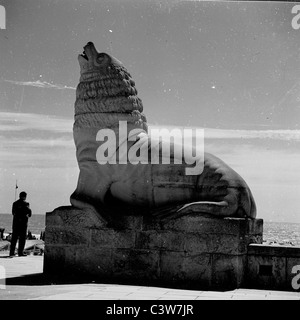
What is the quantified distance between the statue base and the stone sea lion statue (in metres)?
0.17

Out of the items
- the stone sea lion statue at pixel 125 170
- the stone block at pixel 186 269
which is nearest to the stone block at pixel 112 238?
the stone sea lion statue at pixel 125 170

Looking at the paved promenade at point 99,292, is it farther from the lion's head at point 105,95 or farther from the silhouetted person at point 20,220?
the silhouetted person at point 20,220

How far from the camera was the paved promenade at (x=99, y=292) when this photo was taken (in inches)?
245

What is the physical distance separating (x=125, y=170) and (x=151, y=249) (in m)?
→ 1.08

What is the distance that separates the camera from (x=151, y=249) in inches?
307

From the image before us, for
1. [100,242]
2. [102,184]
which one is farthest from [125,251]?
[102,184]

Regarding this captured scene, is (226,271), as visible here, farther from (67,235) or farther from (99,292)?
(67,235)

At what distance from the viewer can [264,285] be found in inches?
303

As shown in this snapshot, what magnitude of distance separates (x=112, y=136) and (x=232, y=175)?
5.35 feet

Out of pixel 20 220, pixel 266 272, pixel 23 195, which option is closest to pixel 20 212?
pixel 20 220

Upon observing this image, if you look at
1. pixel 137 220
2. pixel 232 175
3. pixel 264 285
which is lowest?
pixel 264 285

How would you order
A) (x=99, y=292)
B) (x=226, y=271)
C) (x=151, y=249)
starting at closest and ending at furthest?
(x=99, y=292), (x=226, y=271), (x=151, y=249)

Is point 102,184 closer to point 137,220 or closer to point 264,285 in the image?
point 137,220
